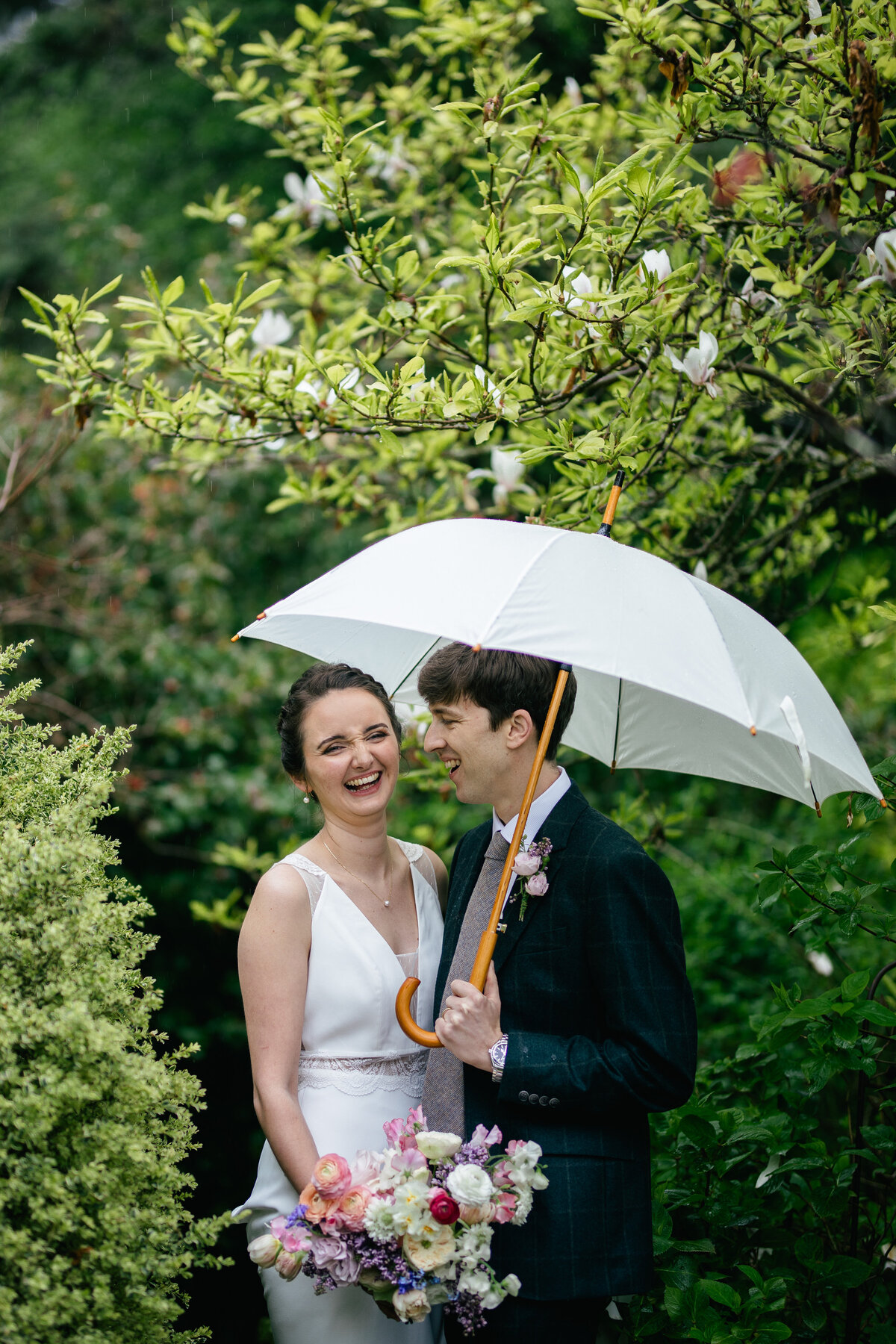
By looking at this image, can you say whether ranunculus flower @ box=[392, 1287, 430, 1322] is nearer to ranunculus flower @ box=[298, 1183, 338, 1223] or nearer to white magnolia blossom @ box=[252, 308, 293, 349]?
ranunculus flower @ box=[298, 1183, 338, 1223]

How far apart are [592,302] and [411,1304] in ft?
6.32

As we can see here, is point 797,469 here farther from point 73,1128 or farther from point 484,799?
point 73,1128

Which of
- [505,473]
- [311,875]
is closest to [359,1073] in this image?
[311,875]

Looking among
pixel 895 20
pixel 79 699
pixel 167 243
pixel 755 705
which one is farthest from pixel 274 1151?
pixel 167 243

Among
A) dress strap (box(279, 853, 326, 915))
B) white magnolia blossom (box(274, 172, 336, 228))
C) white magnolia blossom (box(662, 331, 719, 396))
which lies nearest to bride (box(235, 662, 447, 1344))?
dress strap (box(279, 853, 326, 915))

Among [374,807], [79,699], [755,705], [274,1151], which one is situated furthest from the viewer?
[79,699]

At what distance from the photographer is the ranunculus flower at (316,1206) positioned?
1.86 m

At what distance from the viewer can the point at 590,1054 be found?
2.05m

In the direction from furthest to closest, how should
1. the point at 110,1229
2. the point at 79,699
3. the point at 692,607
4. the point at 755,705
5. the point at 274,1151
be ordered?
the point at 79,699 → the point at 274,1151 → the point at 692,607 → the point at 755,705 → the point at 110,1229

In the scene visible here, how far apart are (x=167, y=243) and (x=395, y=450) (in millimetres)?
8264

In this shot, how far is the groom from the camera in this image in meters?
2.03

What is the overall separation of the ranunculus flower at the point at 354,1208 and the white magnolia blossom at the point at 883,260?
2.02 metres

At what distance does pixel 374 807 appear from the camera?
245 centimetres

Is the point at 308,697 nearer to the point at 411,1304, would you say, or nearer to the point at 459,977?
the point at 459,977
